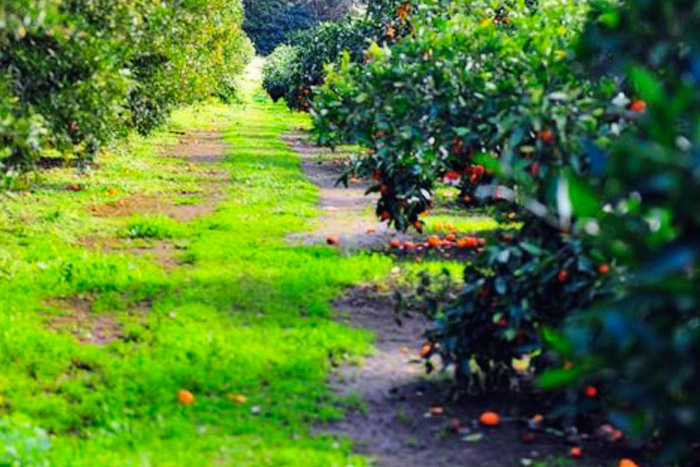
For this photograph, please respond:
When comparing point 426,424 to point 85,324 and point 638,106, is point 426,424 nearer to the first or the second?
point 638,106

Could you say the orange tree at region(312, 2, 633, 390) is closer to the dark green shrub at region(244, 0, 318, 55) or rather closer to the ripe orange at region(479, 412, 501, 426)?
the ripe orange at region(479, 412, 501, 426)

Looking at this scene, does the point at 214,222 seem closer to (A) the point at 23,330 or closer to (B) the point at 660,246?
(A) the point at 23,330

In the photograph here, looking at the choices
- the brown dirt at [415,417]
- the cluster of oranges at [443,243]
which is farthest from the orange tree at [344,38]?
the brown dirt at [415,417]

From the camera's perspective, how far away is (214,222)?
13.7 m

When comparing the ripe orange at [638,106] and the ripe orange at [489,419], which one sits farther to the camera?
the ripe orange at [638,106]

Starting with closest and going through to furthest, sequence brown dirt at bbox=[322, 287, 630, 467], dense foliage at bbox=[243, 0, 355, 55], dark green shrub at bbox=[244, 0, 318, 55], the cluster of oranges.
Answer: brown dirt at bbox=[322, 287, 630, 467] < the cluster of oranges < dense foliage at bbox=[243, 0, 355, 55] < dark green shrub at bbox=[244, 0, 318, 55]

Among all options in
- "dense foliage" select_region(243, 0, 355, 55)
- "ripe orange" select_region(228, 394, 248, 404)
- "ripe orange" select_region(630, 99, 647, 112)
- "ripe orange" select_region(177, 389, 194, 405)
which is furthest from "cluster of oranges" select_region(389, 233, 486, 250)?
"dense foliage" select_region(243, 0, 355, 55)

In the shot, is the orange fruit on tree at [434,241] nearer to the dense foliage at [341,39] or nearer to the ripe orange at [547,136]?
the ripe orange at [547,136]

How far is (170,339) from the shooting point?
26.4ft

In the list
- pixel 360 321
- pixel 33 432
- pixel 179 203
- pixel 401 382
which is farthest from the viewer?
pixel 179 203

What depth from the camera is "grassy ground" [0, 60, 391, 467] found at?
6.02 meters

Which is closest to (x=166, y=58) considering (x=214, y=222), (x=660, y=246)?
(x=214, y=222)

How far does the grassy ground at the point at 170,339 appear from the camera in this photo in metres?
6.02

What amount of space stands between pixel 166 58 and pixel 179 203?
3.40 meters
